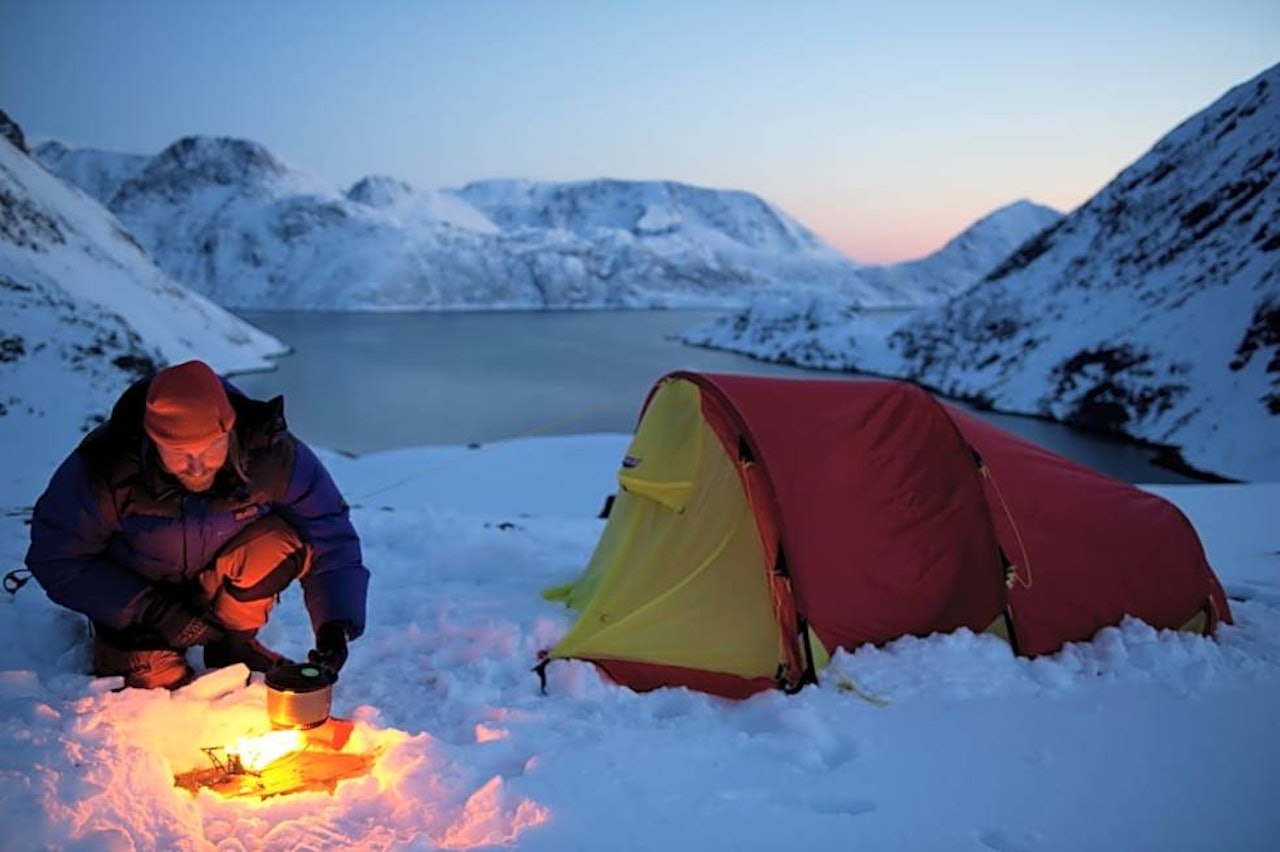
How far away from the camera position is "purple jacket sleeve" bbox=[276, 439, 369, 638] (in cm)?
322

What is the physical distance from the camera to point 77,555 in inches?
118

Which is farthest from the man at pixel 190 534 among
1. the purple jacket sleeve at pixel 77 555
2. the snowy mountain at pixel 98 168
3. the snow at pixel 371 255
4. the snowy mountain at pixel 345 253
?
the snowy mountain at pixel 98 168

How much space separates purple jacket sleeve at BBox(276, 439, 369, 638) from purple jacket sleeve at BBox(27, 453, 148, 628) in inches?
23.4

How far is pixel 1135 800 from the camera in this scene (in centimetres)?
277

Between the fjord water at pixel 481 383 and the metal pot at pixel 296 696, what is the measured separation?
16.9ft

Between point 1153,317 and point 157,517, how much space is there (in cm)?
2694

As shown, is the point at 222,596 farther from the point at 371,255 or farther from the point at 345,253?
the point at 345,253

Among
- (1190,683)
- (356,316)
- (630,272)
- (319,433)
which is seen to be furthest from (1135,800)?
(630,272)

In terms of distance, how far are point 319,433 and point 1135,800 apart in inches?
741

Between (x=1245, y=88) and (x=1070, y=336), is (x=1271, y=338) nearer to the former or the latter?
(x=1070, y=336)

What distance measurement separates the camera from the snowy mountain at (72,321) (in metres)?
13.9

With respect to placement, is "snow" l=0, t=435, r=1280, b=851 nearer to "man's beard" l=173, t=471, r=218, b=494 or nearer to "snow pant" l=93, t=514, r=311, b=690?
"snow pant" l=93, t=514, r=311, b=690

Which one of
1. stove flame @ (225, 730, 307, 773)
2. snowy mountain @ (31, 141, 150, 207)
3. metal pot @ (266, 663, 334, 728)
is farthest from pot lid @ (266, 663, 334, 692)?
snowy mountain @ (31, 141, 150, 207)

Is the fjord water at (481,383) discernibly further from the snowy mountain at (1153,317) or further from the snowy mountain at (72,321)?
the snowy mountain at (72,321)
